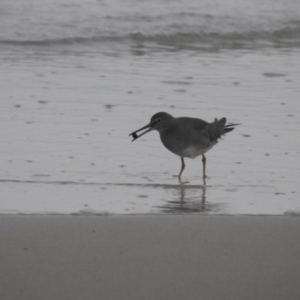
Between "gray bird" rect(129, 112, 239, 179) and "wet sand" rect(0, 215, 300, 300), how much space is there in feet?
4.97

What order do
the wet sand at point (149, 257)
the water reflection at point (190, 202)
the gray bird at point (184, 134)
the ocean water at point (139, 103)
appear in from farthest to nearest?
the gray bird at point (184, 134) < the ocean water at point (139, 103) < the water reflection at point (190, 202) < the wet sand at point (149, 257)

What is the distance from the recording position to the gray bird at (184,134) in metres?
5.45

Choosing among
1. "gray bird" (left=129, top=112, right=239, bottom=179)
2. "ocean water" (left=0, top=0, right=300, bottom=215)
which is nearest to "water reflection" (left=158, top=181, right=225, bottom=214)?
"ocean water" (left=0, top=0, right=300, bottom=215)

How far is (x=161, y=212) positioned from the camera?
4105 millimetres

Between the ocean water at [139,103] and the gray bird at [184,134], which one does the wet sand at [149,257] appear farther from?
the gray bird at [184,134]

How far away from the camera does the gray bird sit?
545 centimetres

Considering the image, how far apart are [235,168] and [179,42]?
5465mm

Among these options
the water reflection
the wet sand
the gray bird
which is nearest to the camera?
the wet sand

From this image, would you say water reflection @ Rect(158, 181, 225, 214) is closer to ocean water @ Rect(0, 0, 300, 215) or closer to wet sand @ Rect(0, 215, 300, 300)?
ocean water @ Rect(0, 0, 300, 215)

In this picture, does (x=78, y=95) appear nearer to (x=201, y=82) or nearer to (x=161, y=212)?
(x=201, y=82)

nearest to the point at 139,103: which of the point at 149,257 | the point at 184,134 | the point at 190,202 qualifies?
the point at 184,134

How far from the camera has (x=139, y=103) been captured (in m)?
6.82

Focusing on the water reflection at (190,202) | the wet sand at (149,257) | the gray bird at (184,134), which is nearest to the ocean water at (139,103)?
the water reflection at (190,202)

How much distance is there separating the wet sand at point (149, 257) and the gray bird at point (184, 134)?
59.6 inches
